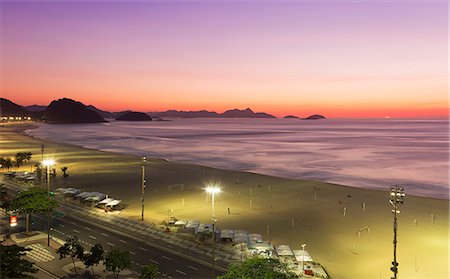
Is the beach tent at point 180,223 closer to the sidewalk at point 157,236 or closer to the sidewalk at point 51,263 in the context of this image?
the sidewalk at point 157,236

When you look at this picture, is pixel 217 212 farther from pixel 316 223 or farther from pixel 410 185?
pixel 410 185

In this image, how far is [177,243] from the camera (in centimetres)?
4984

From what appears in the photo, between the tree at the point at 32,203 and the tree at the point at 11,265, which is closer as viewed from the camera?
the tree at the point at 11,265

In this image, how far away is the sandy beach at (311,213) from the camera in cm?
4684

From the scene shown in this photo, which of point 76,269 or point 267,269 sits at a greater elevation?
point 267,269

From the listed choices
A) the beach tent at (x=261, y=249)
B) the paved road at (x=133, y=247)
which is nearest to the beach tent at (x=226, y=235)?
the beach tent at (x=261, y=249)

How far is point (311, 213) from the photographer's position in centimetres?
6544

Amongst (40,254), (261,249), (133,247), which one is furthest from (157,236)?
(261,249)

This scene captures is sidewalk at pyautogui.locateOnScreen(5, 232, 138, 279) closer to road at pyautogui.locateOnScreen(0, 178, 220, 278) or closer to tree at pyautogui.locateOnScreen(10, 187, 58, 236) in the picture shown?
road at pyautogui.locateOnScreen(0, 178, 220, 278)

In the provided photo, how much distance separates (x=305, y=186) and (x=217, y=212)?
30753 mm

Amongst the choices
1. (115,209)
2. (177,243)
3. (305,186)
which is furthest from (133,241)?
(305,186)

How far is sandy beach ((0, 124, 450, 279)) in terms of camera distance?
46844 millimetres

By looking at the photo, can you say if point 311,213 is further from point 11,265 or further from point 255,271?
point 11,265

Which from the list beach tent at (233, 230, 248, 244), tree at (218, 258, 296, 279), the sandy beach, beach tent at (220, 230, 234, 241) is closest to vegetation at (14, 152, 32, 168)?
the sandy beach
